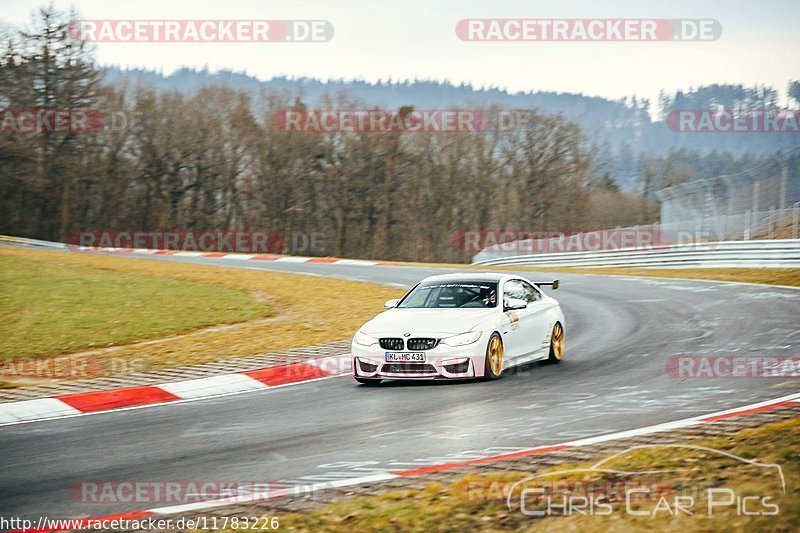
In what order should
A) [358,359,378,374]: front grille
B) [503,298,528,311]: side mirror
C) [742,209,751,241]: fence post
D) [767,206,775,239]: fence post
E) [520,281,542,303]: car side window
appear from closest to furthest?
[358,359,378,374]: front grille < [503,298,528,311]: side mirror < [520,281,542,303]: car side window < [767,206,775,239]: fence post < [742,209,751,241]: fence post

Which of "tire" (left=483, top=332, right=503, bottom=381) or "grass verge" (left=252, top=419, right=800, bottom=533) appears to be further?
"tire" (left=483, top=332, right=503, bottom=381)

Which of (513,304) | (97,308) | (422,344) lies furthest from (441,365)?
(97,308)

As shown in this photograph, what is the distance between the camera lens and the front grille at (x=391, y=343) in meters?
11.9

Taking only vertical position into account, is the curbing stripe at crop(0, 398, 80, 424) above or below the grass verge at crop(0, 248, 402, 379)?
below

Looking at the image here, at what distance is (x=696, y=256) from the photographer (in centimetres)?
3253


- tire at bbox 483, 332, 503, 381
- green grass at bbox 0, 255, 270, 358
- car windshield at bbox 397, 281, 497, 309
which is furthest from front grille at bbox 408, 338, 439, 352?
green grass at bbox 0, 255, 270, 358

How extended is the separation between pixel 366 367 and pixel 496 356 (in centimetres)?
157

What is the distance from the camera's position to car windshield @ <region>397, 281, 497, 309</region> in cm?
1288

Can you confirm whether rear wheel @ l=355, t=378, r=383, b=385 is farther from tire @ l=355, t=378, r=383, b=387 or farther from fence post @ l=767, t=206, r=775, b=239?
fence post @ l=767, t=206, r=775, b=239

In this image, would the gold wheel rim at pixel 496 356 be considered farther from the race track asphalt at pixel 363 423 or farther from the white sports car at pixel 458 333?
the race track asphalt at pixel 363 423

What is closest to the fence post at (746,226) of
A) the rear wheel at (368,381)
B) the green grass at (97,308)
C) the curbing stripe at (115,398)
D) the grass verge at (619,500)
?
the green grass at (97,308)

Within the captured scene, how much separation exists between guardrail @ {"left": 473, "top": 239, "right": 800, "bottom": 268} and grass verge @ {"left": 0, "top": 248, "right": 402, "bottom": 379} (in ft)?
38.0

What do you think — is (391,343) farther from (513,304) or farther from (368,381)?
(513,304)

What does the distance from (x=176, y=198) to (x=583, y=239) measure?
3279 centimetres
